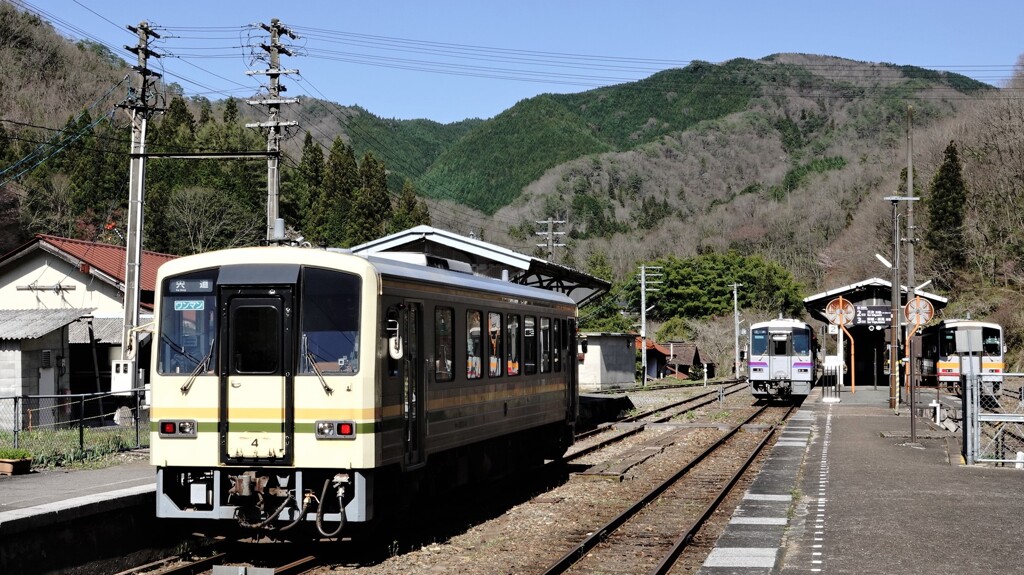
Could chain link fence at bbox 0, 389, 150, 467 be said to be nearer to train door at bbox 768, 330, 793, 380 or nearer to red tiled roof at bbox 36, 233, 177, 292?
red tiled roof at bbox 36, 233, 177, 292

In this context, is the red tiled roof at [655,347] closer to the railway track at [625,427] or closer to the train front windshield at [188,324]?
the railway track at [625,427]

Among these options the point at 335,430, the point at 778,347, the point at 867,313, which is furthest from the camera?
the point at 867,313

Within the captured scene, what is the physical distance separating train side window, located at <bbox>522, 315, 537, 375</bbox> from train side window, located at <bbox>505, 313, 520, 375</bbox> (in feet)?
1.07

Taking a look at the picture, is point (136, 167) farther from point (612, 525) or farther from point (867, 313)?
point (867, 313)

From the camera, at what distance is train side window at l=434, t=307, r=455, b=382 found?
11781 mm

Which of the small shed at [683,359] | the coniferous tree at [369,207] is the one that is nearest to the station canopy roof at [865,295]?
the small shed at [683,359]

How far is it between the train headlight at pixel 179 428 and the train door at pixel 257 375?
0.95ft

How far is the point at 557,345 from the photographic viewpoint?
1703 centimetres

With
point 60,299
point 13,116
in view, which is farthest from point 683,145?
point 60,299

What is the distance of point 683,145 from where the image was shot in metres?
159

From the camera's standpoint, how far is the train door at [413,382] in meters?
10.8

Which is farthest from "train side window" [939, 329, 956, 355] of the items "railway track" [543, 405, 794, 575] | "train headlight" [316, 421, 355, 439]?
"train headlight" [316, 421, 355, 439]

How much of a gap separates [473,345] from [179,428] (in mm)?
3932

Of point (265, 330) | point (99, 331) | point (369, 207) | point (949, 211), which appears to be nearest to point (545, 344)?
point (265, 330)
